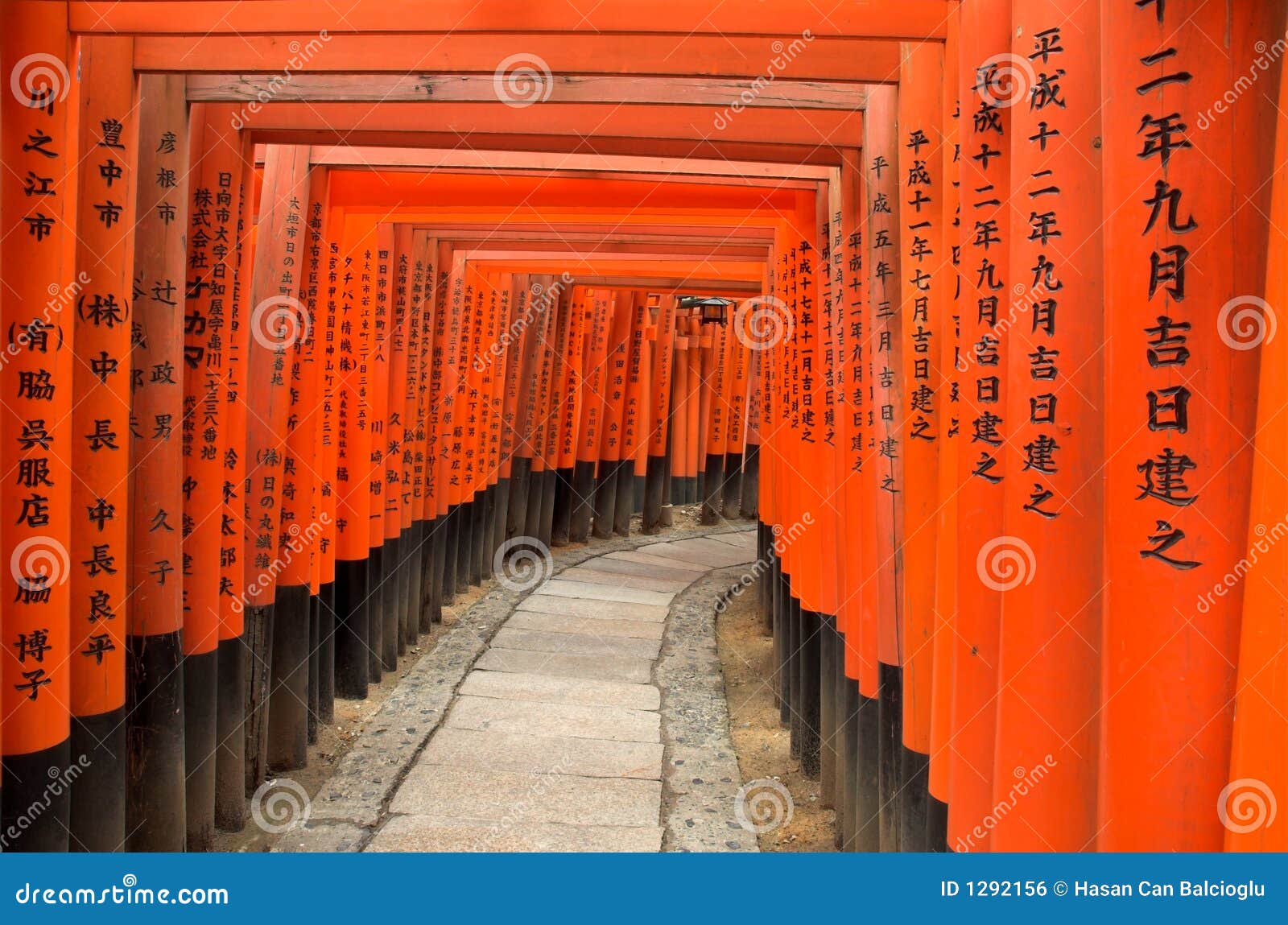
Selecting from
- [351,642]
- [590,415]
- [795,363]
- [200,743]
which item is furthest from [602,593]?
[200,743]

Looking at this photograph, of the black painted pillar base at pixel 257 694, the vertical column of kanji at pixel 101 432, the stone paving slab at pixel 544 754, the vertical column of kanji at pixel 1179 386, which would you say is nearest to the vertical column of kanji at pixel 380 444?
the stone paving slab at pixel 544 754

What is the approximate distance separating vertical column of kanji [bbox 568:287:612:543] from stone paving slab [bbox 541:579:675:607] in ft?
8.73

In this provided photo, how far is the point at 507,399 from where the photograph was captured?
1140 cm

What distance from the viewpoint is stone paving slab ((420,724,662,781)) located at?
565 centimetres

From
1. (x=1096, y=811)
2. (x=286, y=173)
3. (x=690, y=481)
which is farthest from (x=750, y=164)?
(x=690, y=481)

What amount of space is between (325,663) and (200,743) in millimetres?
1986

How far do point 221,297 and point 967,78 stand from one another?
325 cm

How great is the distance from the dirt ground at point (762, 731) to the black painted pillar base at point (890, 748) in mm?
1194

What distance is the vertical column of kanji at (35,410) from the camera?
299cm

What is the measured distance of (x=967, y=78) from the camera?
8.71 feet

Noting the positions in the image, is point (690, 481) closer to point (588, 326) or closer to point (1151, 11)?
point (588, 326)

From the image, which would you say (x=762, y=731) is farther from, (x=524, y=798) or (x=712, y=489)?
(x=712, y=489)

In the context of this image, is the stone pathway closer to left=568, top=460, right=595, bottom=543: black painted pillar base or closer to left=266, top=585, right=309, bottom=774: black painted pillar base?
left=266, top=585, right=309, bottom=774: black painted pillar base

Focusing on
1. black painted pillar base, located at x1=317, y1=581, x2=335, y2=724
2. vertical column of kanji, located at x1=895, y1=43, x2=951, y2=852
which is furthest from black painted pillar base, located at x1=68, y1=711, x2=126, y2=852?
black painted pillar base, located at x1=317, y1=581, x2=335, y2=724
